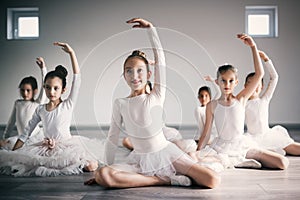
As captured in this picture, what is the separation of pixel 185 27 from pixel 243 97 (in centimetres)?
223

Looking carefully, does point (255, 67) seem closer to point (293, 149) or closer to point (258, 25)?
point (293, 149)

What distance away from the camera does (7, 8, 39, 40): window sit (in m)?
3.87

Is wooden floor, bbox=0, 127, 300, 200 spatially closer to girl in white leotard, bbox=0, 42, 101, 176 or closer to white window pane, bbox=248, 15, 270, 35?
girl in white leotard, bbox=0, 42, 101, 176

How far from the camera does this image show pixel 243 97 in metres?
1.58

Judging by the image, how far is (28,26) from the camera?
3912mm

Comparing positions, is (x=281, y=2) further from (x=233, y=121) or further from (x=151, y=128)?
(x=151, y=128)

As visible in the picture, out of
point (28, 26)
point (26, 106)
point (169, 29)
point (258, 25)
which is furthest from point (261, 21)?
point (26, 106)

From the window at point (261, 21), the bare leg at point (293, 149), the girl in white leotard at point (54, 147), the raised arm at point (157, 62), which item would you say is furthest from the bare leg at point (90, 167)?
the window at point (261, 21)

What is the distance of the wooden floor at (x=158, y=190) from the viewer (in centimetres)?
108

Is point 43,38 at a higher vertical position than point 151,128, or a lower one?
higher

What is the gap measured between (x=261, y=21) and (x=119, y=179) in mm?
3018

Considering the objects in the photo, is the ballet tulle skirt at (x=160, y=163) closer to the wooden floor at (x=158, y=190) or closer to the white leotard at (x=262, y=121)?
the wooden floor at (x=158, y=190)

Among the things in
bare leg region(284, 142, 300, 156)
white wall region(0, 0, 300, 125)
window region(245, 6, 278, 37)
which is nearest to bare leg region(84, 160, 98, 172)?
bare leg region(284, 142, 300, 156)

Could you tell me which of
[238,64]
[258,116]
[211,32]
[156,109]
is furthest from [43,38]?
[156,109]
